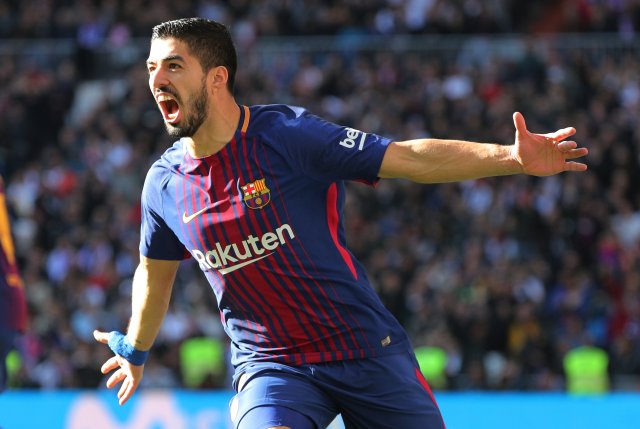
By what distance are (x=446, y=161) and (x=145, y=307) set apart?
1469mm

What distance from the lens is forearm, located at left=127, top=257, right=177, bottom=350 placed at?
4820 millimetres

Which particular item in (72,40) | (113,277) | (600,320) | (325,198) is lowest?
(600,320)

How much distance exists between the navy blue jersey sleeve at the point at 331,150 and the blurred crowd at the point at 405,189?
825 cm

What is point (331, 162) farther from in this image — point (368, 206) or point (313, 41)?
point (313, 41)

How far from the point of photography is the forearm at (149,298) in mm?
4820

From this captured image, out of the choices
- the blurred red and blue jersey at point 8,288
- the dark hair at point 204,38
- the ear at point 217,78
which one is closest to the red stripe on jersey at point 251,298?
the ear at point 217,78

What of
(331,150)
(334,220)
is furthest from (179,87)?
(334,220)

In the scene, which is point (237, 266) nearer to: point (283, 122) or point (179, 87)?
point (283, 122)

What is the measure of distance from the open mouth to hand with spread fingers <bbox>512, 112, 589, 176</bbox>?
126 cm

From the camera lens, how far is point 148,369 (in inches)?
515

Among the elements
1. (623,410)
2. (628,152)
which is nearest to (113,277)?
(628,152)

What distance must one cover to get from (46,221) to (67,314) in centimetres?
178

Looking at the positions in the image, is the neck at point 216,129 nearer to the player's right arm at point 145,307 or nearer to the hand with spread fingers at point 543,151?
the player's right arm at point 145,307

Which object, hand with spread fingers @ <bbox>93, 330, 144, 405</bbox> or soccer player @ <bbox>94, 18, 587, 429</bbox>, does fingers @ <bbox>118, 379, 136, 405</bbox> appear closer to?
hand with spread fingers @ <bbox>93, 330, 144, 405</bbox>
